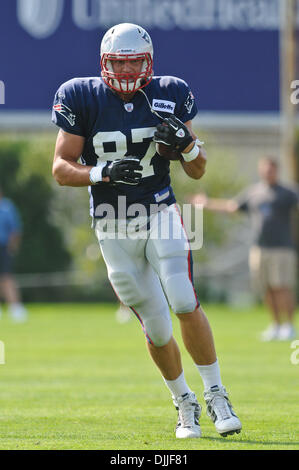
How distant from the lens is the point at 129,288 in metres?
4.23

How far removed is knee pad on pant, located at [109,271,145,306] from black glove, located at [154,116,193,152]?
2.03 ft

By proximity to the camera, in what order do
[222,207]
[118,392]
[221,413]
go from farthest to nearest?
[222,207] → [118,392] → [221,413]

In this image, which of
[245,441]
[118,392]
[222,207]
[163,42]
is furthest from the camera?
[163,42]

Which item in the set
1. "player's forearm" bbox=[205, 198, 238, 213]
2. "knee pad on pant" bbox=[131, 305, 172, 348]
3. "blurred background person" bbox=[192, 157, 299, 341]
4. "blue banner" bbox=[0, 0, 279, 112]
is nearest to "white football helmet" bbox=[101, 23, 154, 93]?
"knee pad on pant" bbox=[131, 305, 172, 348]

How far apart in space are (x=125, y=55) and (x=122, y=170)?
1.74ft

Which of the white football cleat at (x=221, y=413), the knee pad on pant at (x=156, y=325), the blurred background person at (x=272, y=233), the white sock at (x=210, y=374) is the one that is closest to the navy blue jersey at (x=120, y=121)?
the knee pad on pant at (x=156, y=325)

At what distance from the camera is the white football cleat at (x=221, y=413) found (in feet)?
13.4

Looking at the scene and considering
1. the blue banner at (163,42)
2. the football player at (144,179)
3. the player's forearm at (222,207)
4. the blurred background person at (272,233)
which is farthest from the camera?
the blue banner at (163,42)

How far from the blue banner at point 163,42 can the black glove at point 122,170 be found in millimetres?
12294

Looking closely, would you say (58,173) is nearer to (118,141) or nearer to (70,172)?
(70,172)

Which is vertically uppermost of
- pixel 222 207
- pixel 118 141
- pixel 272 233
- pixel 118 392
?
pixel 118 141

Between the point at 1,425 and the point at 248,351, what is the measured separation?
13.5ft

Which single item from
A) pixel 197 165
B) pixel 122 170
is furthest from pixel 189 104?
pixel 122 170

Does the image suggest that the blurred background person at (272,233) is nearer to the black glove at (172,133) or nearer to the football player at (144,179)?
the football player at (144,179)
